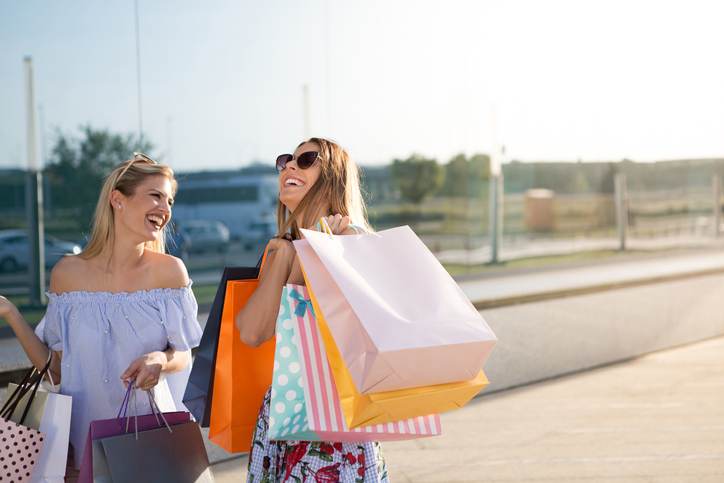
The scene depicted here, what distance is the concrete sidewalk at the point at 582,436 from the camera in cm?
529

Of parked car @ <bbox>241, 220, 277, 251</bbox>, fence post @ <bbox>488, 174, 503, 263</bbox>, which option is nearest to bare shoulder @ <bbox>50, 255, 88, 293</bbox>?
parked car @ <bbox>241, 220, 277, 251</bbox>

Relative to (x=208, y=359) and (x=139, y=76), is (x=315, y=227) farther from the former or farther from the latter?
(x=139, y=76)

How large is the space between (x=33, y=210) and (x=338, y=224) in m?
3.43

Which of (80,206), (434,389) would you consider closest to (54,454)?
(434,389)

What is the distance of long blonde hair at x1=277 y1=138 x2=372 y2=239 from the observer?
2.72 m

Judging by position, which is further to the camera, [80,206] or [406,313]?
[80,206]

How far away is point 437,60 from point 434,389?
6.25 metres

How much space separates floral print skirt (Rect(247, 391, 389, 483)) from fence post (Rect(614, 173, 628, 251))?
8.13 meters

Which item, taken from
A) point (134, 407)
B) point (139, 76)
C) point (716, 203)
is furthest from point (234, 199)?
point (716, 203)

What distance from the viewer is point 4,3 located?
5.32 meters

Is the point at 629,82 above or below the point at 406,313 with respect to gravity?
above

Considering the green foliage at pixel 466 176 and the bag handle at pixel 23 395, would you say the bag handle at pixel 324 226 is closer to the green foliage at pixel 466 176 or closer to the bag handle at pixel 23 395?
the bag handle at pixel 23 395

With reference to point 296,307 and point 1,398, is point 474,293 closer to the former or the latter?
point 1,398

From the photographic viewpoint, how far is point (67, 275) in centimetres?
290
